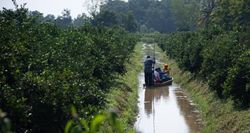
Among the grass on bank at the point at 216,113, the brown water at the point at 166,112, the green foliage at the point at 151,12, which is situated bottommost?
the brown water at the point at 166,112

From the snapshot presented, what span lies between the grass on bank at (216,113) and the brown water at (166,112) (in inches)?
14.2

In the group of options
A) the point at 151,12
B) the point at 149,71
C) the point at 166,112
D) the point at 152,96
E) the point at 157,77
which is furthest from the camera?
the point at 151,12

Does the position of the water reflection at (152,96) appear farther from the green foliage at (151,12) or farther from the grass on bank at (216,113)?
the green foliage at (151,12)

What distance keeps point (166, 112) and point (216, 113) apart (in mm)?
3269

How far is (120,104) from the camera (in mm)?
16734

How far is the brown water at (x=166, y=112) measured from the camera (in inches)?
574

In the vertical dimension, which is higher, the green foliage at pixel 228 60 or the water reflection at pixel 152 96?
the green foliage at pixel 228 60

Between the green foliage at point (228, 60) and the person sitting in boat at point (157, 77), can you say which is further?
the person sitting in boat at point (157, 77)

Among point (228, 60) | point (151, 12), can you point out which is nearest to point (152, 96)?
point (228, 60)

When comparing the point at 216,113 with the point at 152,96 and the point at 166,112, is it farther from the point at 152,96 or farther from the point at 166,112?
the point at 152,96

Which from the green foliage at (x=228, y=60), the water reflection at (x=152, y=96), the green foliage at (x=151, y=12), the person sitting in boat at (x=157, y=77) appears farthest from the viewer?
the green foliage at (x=151, y=12)

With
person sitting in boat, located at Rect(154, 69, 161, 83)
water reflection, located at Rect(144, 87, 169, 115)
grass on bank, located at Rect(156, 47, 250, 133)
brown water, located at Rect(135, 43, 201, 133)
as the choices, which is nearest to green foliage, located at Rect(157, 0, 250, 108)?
grass on bank, located at Rect(156, 47, 250, 133)

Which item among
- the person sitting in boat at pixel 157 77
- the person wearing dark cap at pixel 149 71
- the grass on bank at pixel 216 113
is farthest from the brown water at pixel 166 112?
the person sitting in boat at pixel 157 77

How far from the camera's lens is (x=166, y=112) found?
1752 cm
